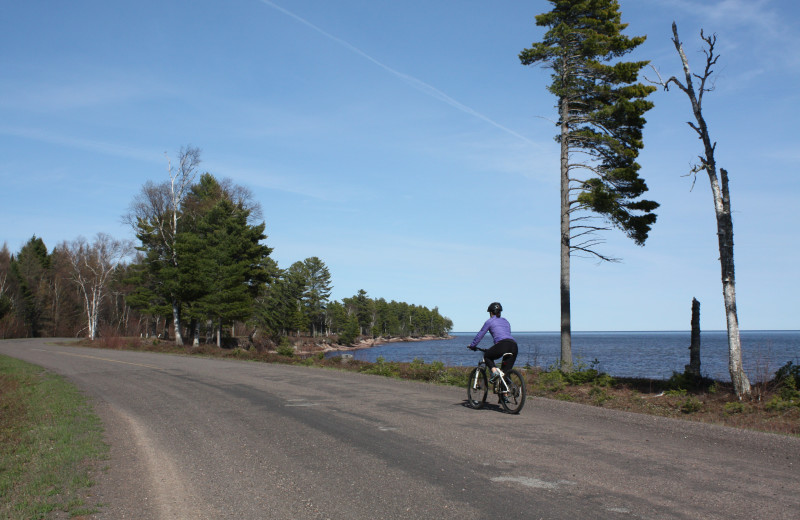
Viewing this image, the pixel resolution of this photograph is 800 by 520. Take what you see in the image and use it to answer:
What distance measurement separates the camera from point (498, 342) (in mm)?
10586

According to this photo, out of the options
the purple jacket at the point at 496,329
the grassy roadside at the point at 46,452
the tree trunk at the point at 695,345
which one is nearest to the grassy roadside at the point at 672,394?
the tree trunk at the point at 695,345

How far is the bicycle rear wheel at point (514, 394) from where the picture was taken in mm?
10281

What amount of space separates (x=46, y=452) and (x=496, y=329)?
7.78 m

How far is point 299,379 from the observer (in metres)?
17.5

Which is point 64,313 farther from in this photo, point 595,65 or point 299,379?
point 595,65

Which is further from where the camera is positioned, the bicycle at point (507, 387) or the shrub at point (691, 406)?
the shrub at point (691, 406)

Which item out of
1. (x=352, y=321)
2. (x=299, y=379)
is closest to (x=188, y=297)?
(x=299, y=379)

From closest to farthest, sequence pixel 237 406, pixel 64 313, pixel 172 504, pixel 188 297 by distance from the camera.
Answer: pixel 172 504, pixel 237 406, pixel 188 297, pixel 64 313

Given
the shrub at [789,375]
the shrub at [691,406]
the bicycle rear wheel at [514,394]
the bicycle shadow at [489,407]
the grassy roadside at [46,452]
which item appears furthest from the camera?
the shrub at [789,375]

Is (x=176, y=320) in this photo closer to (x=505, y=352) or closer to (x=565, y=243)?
(x=565, y=243)

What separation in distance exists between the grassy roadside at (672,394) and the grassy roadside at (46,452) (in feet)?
32.9

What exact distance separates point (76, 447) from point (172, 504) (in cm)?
369

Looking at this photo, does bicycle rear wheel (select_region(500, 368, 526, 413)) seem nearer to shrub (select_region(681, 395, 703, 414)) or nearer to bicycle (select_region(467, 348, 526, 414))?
bicycle (select_region(467, 348, 526, 414))

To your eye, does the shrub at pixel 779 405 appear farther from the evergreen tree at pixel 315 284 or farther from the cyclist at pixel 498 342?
the evergreen tree at pixel 315 284
